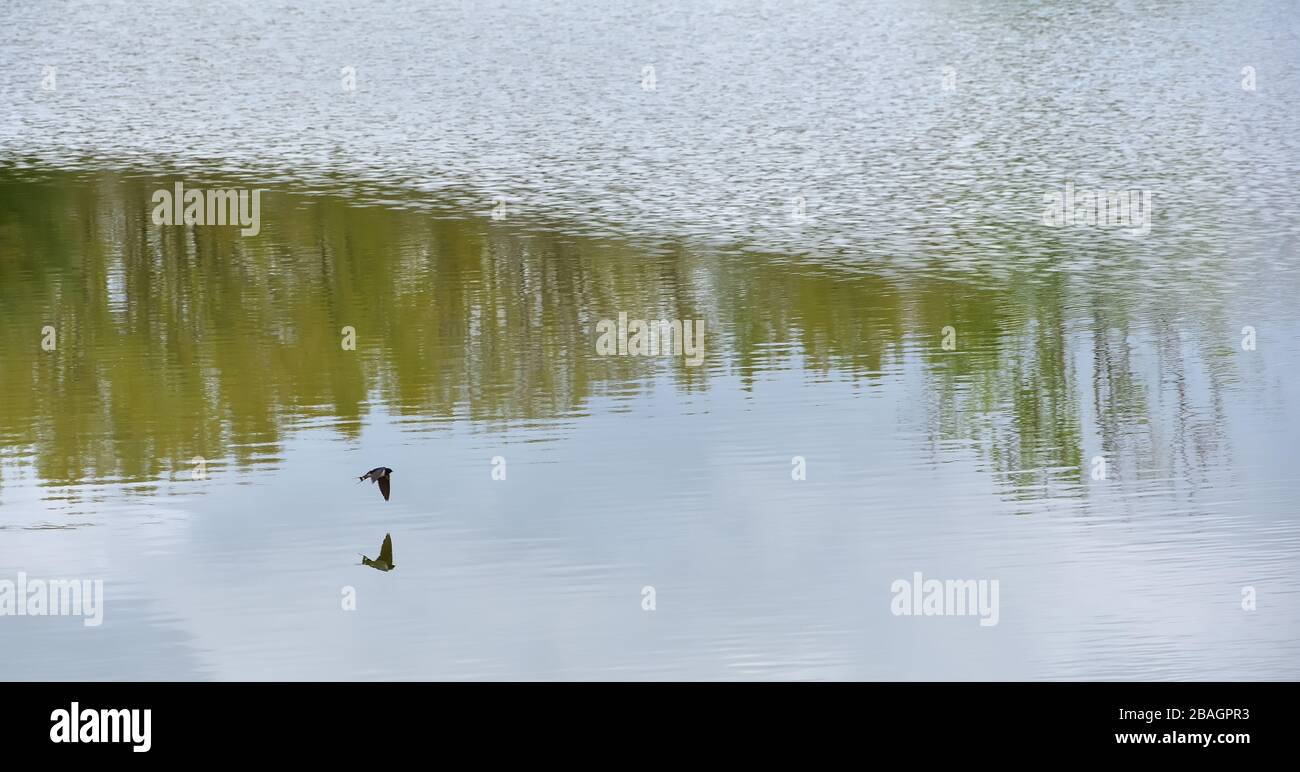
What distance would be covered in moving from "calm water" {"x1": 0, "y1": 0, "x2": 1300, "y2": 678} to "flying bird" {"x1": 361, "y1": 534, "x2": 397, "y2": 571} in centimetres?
11

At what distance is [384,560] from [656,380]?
477 cm

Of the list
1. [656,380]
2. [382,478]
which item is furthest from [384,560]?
[656,380]

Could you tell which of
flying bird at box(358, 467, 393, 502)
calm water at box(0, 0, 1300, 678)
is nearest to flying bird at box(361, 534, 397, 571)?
calm water at box(0, 0, 1300, 678)

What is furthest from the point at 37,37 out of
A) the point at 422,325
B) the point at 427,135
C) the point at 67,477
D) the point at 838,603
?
the point at 838,603

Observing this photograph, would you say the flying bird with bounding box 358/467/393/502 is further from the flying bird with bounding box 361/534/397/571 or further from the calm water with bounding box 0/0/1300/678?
the flying bird with bounding box 361/534/397/571

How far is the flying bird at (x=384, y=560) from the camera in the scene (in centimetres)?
1177

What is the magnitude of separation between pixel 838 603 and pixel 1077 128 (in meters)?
19.1

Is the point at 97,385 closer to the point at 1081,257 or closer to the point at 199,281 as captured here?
the point at 199,281

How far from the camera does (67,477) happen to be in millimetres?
13688

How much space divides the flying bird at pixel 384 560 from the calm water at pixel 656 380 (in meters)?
0.11

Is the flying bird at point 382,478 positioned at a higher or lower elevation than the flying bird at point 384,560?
higher

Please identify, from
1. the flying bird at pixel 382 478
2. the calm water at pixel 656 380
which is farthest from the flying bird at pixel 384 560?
the flying bird at pixel 382 478

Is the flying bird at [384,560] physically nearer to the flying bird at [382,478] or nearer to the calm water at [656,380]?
the calm water at [656,380]

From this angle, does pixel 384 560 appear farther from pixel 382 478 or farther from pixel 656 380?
pixel 656 380
